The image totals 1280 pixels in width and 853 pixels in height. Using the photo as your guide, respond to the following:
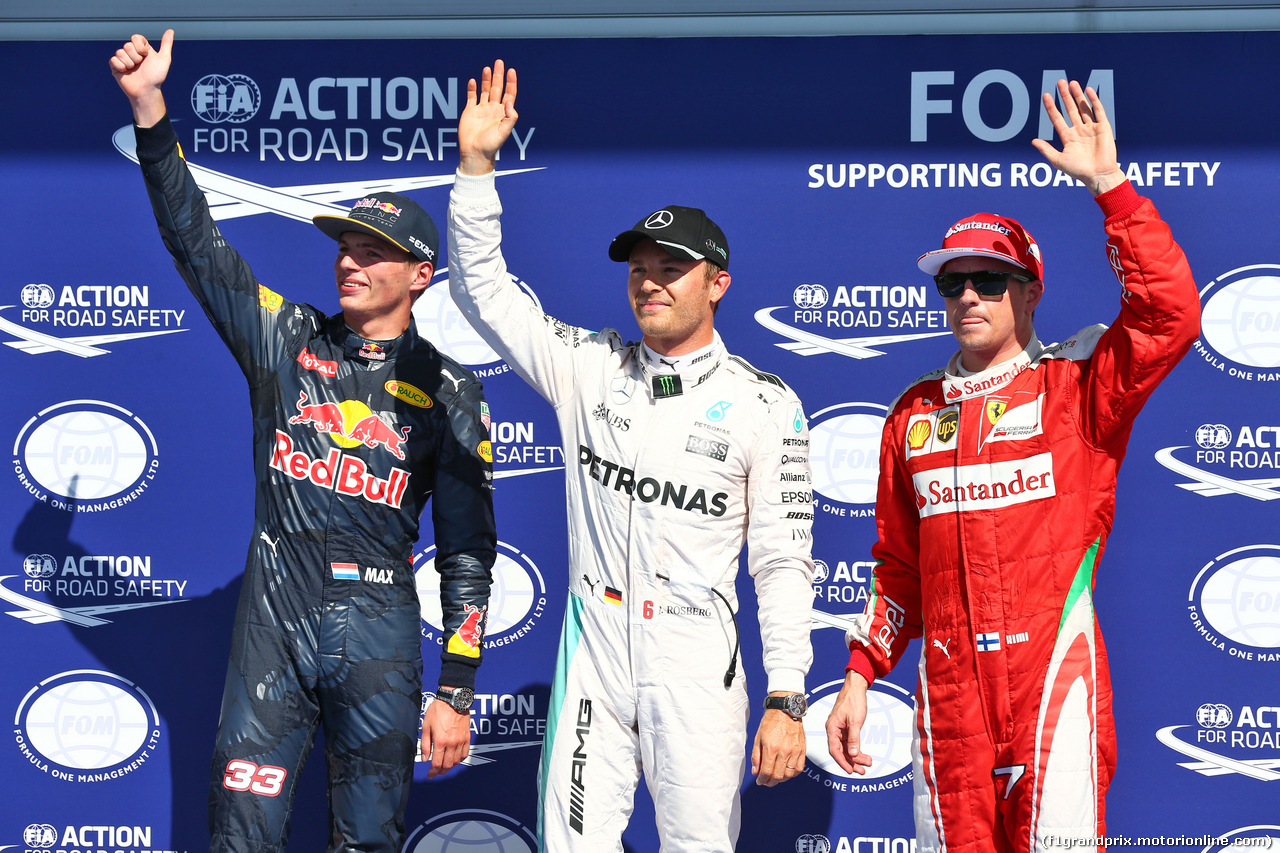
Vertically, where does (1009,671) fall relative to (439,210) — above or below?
below

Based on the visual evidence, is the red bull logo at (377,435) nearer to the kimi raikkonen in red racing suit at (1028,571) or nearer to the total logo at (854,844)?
the kimi raikkonen in red racing suit at (1028,571)

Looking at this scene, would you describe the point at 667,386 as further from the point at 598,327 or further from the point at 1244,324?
the point at 1244,324

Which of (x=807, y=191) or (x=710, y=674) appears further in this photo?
(x=807, y=191)

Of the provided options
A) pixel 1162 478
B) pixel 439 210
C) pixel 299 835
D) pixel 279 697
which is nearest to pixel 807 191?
pixel 439 210

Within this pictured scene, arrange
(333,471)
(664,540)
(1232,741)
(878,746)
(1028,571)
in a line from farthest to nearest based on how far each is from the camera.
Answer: (878,746) < (1232,741) < (333,471) < (664,540) < (1028,571)

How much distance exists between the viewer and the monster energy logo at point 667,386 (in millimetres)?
2240

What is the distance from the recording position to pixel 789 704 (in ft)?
6.84

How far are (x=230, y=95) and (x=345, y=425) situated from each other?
4.58 ft

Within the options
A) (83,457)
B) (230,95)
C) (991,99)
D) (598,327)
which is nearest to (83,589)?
(83,457)

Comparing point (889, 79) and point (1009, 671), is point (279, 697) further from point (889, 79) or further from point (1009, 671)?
point (889, 79)

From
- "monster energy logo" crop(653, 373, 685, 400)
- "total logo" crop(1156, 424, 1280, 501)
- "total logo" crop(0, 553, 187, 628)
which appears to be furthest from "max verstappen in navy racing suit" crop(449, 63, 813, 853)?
"total logo" crop(0, 553, 187, 628)

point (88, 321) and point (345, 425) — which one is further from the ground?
point (88, 321)

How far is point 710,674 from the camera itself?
2.15m

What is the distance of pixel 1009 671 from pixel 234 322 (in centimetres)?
176
